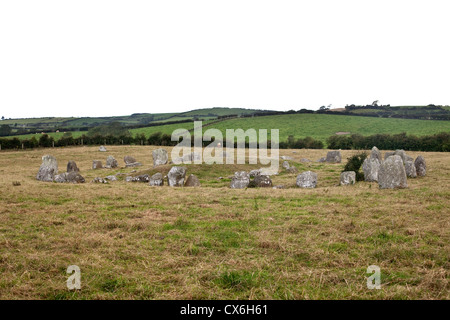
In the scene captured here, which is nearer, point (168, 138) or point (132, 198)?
point (132, 198)

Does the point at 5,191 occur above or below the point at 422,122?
below

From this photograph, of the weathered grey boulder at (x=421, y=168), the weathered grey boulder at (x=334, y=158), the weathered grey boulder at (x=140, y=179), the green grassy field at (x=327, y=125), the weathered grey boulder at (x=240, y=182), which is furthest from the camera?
the green grassy field at (x=327, y=125)

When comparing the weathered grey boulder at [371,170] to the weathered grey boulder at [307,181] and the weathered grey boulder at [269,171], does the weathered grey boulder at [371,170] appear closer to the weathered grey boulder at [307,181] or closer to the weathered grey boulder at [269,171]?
the weathered grey boulder at [307,181]

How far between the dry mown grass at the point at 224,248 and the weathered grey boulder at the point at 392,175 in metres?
3.43

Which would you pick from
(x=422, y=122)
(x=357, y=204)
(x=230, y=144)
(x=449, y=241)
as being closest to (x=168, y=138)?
(x=230, y=144)

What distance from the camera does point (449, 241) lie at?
6.90m

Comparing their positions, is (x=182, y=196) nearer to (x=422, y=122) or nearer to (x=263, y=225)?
(x=263, y=225)

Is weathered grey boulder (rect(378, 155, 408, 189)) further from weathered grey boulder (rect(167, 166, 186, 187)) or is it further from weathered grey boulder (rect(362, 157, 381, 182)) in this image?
weathered grey boulder (rect(167, 166, 186, 187))

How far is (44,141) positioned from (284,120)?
64.2 meters

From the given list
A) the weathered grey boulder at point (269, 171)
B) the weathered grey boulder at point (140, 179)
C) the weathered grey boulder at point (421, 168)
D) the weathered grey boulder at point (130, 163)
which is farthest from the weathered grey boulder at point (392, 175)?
the weathered grey boulder at point (130, 163)

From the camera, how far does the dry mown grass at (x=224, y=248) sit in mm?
4754

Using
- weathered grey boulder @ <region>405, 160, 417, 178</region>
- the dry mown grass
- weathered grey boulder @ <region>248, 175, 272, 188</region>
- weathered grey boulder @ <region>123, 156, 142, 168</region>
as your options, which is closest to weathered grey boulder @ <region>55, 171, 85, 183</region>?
the dry mown grass

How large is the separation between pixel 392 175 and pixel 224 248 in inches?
498

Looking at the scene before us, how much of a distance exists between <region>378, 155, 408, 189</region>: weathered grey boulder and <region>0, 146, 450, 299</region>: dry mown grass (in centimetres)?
343
